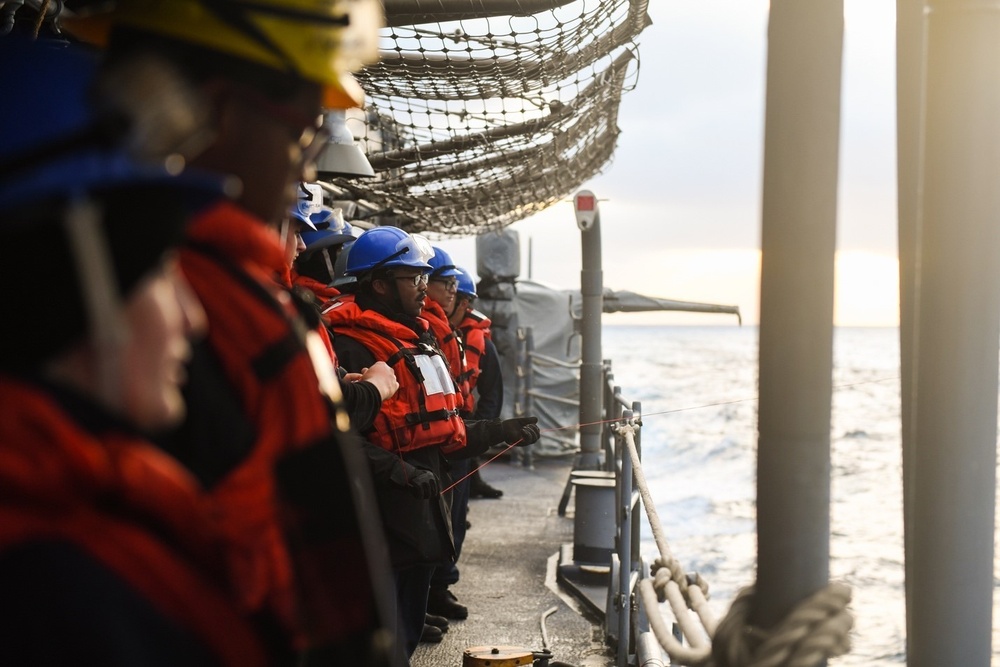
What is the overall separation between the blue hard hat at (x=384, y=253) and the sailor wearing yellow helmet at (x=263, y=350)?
12.0ft

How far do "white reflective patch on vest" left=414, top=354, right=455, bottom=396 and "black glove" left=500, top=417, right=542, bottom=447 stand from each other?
667mm

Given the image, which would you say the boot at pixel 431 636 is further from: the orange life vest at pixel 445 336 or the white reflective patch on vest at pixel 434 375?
the white reflective patch on vest at pixel 434 375

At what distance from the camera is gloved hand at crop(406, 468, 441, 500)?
175 inches

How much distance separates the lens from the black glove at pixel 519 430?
563 centimetres

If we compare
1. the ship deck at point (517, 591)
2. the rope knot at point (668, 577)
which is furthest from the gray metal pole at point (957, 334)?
the ship deck at point (517, 591)

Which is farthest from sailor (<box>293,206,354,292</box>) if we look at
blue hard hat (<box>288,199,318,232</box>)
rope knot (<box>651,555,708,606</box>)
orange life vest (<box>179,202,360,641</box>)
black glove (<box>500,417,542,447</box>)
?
orange life vest (<box>179,202,360,641</box>)

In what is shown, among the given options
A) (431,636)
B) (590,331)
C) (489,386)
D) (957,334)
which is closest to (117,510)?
(957,334)

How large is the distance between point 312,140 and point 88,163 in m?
0.52

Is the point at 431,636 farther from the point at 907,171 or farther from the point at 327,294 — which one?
the point at 907,171

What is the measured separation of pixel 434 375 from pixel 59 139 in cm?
393

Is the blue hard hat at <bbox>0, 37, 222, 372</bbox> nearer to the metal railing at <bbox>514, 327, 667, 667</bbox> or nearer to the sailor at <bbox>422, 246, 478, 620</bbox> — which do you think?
Result: the metal railing at <bbox>514, 327, 667, 667</bbox>

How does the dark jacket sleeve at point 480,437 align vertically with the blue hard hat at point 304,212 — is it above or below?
below

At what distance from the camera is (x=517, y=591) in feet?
24.6

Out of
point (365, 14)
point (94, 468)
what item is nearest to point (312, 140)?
point (365, 14)
